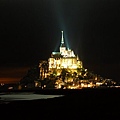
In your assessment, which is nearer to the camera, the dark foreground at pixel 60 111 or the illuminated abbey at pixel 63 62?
the dark foreground at pixel 60 111

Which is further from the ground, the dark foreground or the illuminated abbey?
the illuminated abbey

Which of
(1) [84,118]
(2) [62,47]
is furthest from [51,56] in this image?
(1) [84,118]

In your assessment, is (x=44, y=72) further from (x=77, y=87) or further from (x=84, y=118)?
(x=84, y=118)

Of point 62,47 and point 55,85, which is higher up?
point 62,47

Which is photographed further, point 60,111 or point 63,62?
point 63,62

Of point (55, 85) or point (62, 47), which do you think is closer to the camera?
point (55, 85)

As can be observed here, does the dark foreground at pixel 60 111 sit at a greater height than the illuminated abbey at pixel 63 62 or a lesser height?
lesser

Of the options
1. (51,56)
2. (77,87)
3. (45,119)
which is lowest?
(45,119)

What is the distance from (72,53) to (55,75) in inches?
713

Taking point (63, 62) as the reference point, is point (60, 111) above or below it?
below

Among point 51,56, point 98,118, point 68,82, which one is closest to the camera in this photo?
point 98,118

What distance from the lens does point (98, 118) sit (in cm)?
3072

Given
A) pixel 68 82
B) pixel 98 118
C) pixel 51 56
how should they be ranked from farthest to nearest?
pixel 51 56 → pixel 68 82 → pixel 98 118

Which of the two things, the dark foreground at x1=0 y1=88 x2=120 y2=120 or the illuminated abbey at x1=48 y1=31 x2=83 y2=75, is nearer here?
the dark foreground at x1=0 y1=88 x2=120 y2=120
